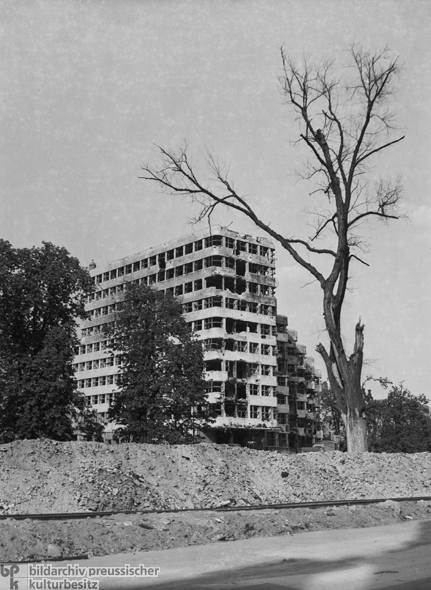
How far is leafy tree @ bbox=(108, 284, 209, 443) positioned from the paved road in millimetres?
40596

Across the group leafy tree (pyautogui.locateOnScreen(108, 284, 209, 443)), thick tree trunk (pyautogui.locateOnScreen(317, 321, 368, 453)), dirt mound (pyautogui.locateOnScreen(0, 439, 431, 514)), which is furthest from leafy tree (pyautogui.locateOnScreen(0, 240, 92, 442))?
thick tree trunk (pyautogui.locateOnScreen(317, 321, 368, 453))

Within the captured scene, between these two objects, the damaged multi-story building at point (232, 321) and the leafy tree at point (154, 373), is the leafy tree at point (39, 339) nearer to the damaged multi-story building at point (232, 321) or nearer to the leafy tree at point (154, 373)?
the leafy tree at point (154, 373)

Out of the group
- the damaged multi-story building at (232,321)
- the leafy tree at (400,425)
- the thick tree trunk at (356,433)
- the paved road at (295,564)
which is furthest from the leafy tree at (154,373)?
the paved road at (295,564)

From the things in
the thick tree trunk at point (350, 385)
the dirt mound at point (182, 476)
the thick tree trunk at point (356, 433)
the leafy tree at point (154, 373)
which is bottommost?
the dirt mound at point (182, 476)

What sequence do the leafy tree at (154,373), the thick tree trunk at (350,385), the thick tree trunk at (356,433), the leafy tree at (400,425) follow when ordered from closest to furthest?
the thick tree trunk at (350,385) → the thick tree trunk at (356,433) → the leafy tree at (154,373) → the leafy tree at (400,425)

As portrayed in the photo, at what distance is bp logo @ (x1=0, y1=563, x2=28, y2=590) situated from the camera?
8617mm

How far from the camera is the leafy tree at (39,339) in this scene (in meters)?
46.8

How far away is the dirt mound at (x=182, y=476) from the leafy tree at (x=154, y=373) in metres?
24.3

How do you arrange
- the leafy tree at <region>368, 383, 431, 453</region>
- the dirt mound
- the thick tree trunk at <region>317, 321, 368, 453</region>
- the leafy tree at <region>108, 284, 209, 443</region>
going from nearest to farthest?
the dirt mound → the thick tree trunk at <region>317, 321, 368, 453</region> → the leafy tree at <region>108, 284, 209, 443</region> → the leafy tree at <region>368, 383, 431, 453</region>

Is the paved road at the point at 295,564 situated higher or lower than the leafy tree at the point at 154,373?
lower

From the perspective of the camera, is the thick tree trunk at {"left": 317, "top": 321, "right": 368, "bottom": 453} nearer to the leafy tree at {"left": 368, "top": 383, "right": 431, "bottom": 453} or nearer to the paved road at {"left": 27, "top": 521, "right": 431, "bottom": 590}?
the paved road at {"left": 27, "top": 521, "right": 431, "bottom": 590}

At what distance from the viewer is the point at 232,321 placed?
87688 millimetres

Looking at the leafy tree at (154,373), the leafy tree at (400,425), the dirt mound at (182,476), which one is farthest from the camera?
the leafy tree at (400,425)

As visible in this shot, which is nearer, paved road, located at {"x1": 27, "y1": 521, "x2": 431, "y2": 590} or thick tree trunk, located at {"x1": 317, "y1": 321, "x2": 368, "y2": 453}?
paved road, located at {"x1": 27, "y1": 521, "x2": 431, "y2": 590}
